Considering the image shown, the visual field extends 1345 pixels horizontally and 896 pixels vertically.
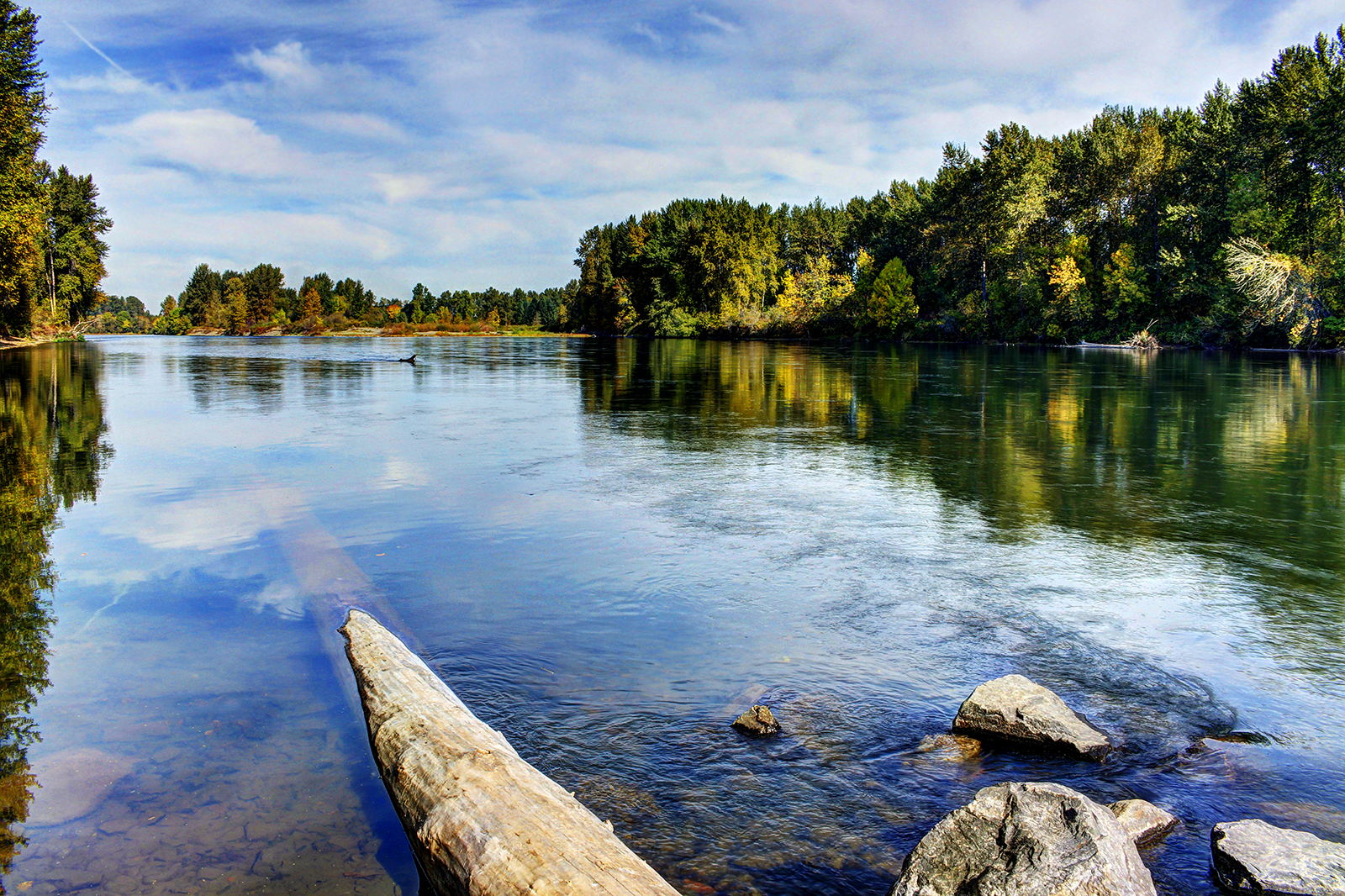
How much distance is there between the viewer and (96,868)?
13.4 feet

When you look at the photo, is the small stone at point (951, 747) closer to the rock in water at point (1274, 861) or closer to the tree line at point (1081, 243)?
the rock in water at point (1274, 861)

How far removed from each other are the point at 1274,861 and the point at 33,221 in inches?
1992

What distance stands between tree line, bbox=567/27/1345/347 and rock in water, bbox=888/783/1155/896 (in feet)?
181

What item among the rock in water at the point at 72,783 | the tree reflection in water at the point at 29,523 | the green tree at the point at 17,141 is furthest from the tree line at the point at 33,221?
the rock in water at the point at 72,783

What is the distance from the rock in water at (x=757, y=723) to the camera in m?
5.44

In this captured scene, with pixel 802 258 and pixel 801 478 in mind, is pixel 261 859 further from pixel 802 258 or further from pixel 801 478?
pixel 802 258

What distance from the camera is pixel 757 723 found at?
5.46m

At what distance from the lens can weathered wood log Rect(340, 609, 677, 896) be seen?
3475mm

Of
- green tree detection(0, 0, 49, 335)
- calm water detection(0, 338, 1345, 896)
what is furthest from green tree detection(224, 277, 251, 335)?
calm water detection(0, 338, 1345, 896)

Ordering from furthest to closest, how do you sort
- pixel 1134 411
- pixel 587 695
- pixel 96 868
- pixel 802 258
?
pixel 802 258 < pixel 1134 411 < pixel 587 695 < pixel 96 868

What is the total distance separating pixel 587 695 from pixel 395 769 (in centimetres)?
167

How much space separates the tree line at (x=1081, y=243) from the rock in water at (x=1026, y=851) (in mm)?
55161

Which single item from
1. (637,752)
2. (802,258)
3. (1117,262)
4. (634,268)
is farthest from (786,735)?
(634,268)

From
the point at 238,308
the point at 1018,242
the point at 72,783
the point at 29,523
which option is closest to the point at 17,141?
the point at 29,523
